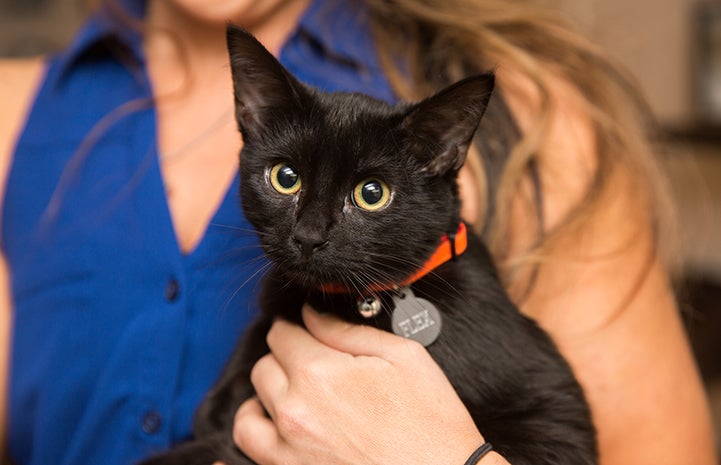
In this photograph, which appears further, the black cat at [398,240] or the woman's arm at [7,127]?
the woman's arm at [7,127]

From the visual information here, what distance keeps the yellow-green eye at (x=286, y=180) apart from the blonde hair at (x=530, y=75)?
438 mm

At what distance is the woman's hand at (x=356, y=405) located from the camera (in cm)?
101

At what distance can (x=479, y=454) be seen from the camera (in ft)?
3.25

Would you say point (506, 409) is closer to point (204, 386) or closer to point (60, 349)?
point (204, 386)

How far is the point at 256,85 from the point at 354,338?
39 cm

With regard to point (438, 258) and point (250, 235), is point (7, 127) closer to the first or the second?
point (250, 235)

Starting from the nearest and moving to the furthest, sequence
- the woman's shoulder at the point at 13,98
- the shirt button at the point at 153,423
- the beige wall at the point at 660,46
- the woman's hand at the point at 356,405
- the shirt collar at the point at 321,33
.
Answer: the woman's hand at the point at 356,405 → the shirt button at the point at 153,423 → the shirt collar at the point at 321,33 → the woman's shoulder at the point at 13,98 → the beige wall at the point at 660,46

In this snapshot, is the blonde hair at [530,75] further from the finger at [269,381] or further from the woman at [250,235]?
the finger at [269,381]

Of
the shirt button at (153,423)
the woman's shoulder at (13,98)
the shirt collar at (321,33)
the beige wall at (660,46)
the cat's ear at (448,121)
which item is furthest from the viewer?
the beige wall at (660,46)

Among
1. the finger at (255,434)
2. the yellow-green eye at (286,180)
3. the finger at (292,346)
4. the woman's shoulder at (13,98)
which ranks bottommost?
the finger at (255,434)

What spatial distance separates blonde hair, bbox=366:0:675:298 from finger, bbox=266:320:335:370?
390mm

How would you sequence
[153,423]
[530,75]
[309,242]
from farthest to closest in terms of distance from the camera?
[530,75]
[153,423]
[309,242]

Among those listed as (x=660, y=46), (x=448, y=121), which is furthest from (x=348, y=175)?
(x=660, y=46)

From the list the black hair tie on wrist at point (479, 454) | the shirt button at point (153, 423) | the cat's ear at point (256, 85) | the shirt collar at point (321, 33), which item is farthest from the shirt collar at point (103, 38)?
the black hair tie on wrist at point (479, 454)
